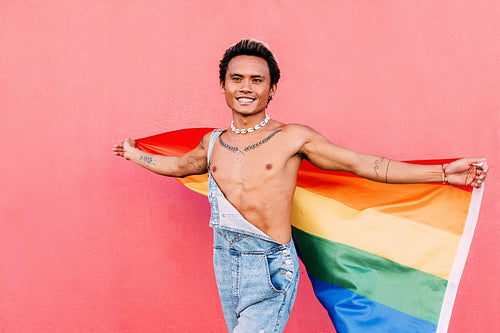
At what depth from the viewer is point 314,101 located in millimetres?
2877

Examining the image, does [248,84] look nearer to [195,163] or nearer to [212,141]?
[212,141]

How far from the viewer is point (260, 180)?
2.03 meters

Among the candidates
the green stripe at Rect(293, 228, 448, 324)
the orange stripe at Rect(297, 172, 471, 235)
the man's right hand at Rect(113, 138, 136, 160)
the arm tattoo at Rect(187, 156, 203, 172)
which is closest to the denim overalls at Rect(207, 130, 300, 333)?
the green stripe at Rect(293, 228, 448, 324)

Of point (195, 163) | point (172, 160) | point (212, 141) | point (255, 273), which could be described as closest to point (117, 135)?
point (172, 160)

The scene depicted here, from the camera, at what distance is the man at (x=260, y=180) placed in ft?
6.47

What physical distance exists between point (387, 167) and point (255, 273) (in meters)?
0.72

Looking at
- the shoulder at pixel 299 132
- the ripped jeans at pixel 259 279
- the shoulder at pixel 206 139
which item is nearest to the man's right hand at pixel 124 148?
the shoulder at pixel 206 139

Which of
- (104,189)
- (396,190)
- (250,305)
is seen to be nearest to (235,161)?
(250,305)

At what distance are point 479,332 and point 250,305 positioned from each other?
1619 millimetres

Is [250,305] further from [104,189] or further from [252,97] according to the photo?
[104,189]

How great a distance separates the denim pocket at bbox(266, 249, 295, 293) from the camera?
6.55ft

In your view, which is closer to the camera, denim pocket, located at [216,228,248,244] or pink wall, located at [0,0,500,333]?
denim pocket, located at [216,228,248,244]

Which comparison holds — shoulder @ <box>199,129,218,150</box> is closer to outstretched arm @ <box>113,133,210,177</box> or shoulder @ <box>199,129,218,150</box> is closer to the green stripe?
outstretched arm @ <box>113,133,210,177</box>

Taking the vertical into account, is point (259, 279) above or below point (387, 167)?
below
